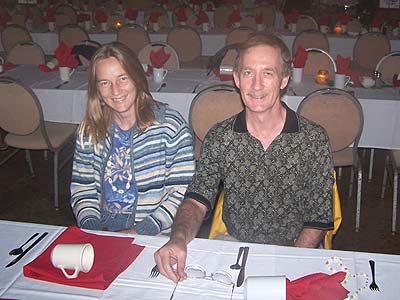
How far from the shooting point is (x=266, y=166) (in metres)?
1.90

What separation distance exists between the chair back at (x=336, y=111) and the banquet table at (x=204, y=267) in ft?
5.63

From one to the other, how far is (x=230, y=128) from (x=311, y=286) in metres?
0.73

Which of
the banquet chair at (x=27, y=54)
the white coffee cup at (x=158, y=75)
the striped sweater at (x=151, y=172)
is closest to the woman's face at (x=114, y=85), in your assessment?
the striped sweater at (x=151, y=172)

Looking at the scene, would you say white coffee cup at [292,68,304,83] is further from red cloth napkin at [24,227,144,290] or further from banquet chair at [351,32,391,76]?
red cloth napkin at [24,227,144,290]

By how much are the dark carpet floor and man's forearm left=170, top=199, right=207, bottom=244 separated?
1059 millimetres

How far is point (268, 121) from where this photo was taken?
1.89m

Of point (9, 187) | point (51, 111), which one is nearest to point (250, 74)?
point (51, 111)

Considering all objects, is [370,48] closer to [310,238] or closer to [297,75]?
[297,75]

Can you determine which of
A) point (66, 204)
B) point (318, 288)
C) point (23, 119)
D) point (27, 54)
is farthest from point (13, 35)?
point (318, 288)

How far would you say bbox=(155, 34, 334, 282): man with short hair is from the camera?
72.1 inches

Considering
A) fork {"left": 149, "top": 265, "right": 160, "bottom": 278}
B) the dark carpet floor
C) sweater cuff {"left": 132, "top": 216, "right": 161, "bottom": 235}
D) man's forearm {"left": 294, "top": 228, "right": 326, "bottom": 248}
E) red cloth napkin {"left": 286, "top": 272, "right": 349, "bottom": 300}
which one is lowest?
the dark carpet floor

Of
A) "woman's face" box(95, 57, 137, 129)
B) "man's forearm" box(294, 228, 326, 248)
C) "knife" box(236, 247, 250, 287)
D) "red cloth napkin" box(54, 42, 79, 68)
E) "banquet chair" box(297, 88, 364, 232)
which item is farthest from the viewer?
"red cloth napkin" box(54, 42, 79, 68)

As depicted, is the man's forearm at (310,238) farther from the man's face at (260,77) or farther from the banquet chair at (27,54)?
the banquet chair at (27,54)

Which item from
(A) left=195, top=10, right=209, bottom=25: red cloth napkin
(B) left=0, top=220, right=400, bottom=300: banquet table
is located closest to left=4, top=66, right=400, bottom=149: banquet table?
(B) left=0, top=220, right=400, bottom=300: banquet table
